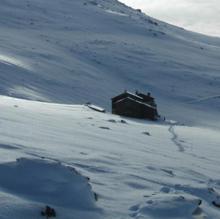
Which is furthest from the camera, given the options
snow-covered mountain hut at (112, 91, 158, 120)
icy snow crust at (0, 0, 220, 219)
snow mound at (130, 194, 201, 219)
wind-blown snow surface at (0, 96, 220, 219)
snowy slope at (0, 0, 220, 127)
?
snowy slope at (0, 0, 220, 127)

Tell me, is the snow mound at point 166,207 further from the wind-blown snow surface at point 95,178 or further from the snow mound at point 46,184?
the snow mound at point 46,184

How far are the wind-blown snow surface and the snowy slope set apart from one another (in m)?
19.7

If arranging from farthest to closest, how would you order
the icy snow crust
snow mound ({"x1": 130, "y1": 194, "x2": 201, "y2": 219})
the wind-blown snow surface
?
the icy snow crust < snow mound ({"x1": 130, "y1": 194, "x2": 201, "y2": 219}) < the wind-blown snow surface

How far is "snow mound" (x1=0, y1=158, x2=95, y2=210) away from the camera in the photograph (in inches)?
298

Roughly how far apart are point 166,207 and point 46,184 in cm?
171

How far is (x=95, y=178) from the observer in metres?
8.93

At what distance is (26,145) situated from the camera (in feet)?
Answer: 33.3

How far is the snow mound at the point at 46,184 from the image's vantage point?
298 inches

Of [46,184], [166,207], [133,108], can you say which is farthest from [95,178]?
[133,108]

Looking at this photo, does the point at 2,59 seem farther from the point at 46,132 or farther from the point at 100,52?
the point at 46,132

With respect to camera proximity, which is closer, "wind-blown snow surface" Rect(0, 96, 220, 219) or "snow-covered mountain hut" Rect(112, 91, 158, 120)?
"wind-blown snow surface" Rect(0, 96, 220, 219)

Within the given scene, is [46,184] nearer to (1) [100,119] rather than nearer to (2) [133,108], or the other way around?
(1) [100,119]

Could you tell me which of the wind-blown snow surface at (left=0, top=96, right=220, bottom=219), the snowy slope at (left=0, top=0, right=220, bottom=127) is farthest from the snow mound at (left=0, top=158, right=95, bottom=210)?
the snowy slope at (left=0, top=0, right=220, bottom=127)

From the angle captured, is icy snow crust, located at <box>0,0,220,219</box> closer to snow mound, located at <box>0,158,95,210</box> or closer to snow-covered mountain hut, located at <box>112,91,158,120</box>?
snow mound, located at <box>0,158,95,210</box>
